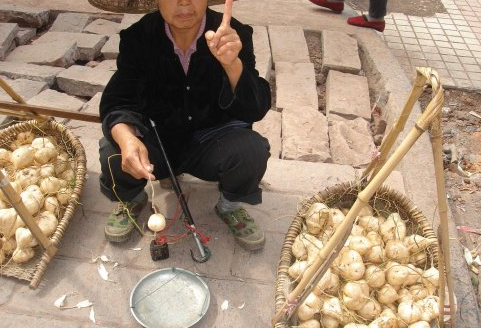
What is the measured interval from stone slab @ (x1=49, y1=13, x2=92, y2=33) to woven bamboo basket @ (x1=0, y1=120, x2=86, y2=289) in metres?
1.93

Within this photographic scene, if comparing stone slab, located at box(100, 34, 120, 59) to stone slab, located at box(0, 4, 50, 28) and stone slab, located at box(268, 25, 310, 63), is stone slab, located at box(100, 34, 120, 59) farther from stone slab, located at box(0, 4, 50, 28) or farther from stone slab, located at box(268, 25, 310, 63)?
stone slab, located at box(268, 25, 310, 63)

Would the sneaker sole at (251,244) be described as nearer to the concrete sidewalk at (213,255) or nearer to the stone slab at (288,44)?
the concrete sidewalk at (213,255)

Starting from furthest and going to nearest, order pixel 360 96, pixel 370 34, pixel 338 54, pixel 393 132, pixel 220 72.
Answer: pixel 370 34
pixel 338 54
pixel 360 96
pixel 220 72
pixel 393 132

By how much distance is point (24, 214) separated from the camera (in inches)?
69.4

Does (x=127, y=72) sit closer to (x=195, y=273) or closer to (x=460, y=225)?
(x=195, y=273)

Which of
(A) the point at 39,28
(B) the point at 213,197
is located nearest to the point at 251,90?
(B) the point at 213,197

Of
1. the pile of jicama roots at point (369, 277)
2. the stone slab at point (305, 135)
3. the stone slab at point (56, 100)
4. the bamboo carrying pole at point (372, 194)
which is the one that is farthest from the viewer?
the stone slab at point (56, 100)

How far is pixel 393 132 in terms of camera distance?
5.97 feet

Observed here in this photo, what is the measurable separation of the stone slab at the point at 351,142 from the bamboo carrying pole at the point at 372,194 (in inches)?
44.3

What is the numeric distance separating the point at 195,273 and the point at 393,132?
3.38 feet

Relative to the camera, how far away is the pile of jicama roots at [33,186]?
1.98 m

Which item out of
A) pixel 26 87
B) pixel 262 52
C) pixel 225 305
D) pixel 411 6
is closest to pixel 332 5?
pixel 262 52

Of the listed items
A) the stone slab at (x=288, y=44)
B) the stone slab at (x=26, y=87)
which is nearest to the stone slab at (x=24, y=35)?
the stone slab at (x=26, y=87)

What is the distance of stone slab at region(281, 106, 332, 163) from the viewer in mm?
2844
